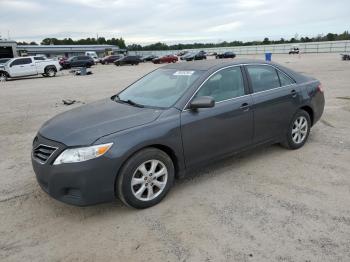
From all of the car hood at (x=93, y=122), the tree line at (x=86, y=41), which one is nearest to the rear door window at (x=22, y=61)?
the car hood at (x=93, y=122)

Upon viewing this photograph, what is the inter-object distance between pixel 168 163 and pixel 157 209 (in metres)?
0.53

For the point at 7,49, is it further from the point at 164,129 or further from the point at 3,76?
the point at 164,129

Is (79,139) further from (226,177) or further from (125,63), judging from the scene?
(125,63)

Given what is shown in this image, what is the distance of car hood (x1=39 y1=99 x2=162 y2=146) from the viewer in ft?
11.3

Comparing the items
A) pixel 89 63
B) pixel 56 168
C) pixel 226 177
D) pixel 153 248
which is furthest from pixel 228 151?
pixel 89 63

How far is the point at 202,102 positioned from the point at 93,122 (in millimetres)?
1275

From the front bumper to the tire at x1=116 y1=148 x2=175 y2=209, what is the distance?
13 centimetres

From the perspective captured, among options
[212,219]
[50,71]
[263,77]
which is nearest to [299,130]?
[263,77]

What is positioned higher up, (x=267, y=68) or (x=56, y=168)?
(x=267, y=68)

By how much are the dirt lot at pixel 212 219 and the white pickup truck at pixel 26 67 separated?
74.0 feet

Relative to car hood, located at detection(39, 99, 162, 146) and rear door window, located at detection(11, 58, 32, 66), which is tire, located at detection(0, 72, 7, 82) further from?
car hood, located at detection(39, 99, 162, 146)

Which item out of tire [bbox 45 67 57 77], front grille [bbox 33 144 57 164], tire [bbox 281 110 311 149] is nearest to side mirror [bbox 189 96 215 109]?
front grille [bbox 33 144 57 164]

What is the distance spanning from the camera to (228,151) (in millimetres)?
4422

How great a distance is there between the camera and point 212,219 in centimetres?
346
